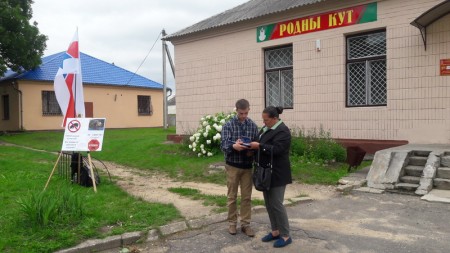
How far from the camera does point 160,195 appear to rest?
26.8ft

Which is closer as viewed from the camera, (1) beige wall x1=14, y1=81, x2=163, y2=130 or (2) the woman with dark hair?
(2) the woman with dark hair

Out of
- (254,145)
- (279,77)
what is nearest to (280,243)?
(254,145)

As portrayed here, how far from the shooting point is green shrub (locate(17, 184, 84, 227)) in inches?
223

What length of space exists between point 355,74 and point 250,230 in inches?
301

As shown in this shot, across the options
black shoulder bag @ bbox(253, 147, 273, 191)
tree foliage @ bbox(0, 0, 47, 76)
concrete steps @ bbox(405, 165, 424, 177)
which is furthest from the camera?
tree foliage @ bbox(0, 0, 47, 76)

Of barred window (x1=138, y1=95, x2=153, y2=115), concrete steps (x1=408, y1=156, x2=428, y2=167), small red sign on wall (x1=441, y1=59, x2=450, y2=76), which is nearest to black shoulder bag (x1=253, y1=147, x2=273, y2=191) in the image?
concrete steps (x1=408, y1=156, x2=428, y2=167)

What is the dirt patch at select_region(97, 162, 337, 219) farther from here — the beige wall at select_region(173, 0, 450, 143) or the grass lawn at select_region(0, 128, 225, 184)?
the beige wall at select_region(173, 0, 450, 143)

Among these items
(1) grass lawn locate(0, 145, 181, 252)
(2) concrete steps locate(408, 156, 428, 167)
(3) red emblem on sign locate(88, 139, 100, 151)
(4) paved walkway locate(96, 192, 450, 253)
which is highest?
(3) red emblem on sign locate(88, 139, 100, 151)

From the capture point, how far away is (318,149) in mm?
11000

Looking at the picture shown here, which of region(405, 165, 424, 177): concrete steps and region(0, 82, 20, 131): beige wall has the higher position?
region(0, 82, 20, 131): beige wall

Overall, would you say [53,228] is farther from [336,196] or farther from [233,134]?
[336,196]

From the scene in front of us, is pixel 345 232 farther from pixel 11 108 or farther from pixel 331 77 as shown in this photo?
pixel 11 108

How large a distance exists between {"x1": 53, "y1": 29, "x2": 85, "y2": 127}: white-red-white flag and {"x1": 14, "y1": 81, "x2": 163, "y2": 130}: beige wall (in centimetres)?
1804

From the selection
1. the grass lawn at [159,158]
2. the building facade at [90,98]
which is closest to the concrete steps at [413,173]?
the grass lawn at [159,158]
